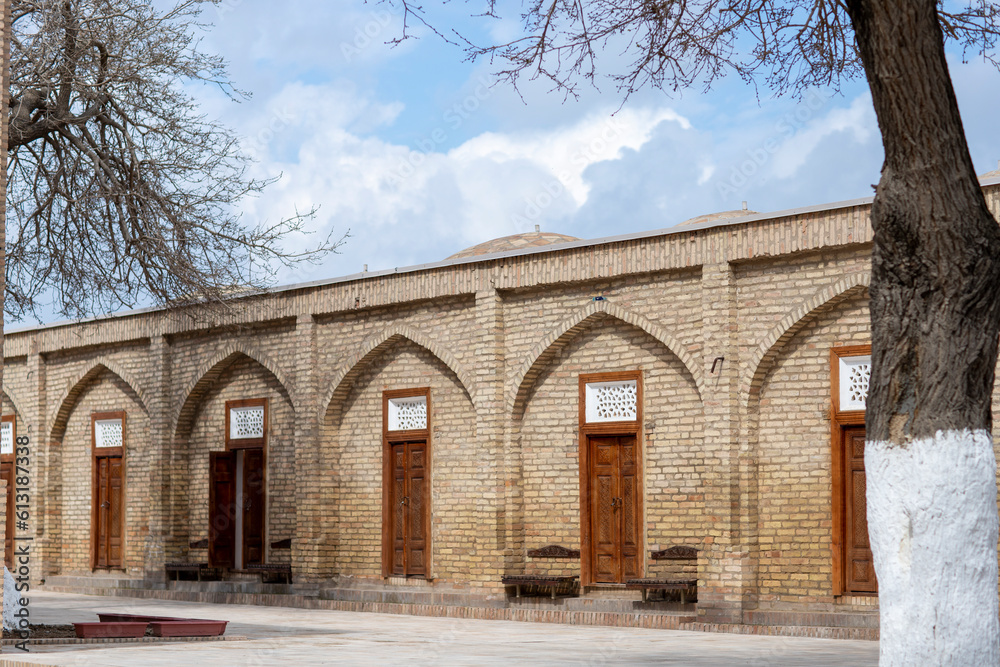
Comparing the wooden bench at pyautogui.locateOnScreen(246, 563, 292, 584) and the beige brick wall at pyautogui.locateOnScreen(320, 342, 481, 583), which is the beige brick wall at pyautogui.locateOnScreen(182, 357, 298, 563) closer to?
the wooden bench at pyautogui.locateOnScreen(246, 563, 292, 584)

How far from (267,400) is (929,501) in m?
13.4

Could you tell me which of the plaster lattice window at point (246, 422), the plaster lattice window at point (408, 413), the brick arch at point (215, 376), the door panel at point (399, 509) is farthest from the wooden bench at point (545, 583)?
the plaster lattice window at point (246, 422)

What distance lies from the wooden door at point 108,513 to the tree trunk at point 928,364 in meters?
16.3

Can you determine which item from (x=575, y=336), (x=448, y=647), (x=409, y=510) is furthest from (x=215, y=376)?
(x=448, y=647)

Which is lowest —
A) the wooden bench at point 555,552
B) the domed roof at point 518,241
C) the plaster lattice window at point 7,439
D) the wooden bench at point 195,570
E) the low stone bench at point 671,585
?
the wooden bench at point 195,570

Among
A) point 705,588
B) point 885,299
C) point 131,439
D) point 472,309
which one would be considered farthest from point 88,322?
point 885,299

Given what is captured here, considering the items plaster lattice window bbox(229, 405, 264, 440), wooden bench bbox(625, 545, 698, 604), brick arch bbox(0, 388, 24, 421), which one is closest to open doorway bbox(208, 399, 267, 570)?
plaster lattice window bbox(229, 405, 264, 440)

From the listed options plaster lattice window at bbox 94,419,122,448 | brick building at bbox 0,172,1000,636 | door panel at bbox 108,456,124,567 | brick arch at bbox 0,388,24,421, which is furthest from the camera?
brick arch at bbox 0,388,24,421

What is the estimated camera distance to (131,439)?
19.4 metres

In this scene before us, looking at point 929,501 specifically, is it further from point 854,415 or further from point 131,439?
point 131,439

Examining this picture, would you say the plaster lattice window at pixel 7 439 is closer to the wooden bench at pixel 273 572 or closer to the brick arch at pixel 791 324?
the wooden bench at pixel 273 572

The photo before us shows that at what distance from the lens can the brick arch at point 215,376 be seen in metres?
17.2

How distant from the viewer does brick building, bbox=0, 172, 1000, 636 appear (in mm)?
12211

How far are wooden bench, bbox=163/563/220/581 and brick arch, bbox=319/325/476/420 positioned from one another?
10.7 feet
